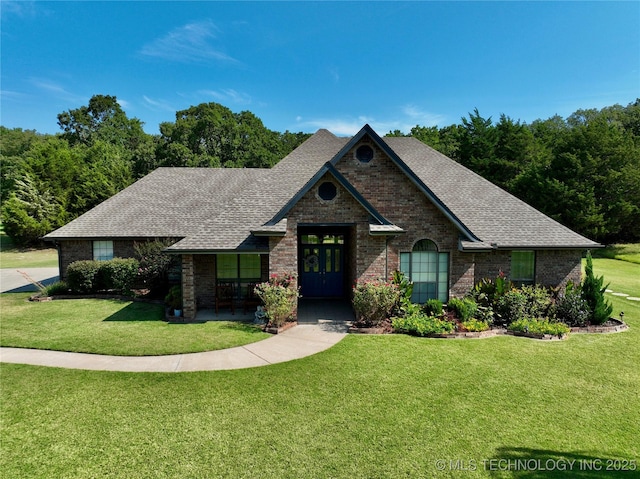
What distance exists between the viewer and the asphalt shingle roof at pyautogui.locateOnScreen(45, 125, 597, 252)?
1411 cm

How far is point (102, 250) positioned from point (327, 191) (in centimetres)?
1359

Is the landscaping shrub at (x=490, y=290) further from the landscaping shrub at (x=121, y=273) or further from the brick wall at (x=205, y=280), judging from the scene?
the landscaping shrub at (x=121, y=273)

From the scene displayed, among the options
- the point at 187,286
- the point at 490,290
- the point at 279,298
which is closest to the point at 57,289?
the point at 187,286

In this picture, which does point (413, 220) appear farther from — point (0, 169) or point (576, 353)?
point (0, 169)

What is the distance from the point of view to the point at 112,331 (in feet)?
38.1

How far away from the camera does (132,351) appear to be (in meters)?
9.80

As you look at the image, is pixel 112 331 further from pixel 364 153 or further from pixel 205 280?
pixel 364 153

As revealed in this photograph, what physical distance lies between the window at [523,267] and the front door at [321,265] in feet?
24.7

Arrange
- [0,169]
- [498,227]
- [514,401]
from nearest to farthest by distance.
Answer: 1. [514,401]
2. [498,227]
3. [0,169]

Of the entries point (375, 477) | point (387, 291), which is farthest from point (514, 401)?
point (387, 291)

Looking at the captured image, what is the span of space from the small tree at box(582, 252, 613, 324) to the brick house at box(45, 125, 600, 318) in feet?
5.69

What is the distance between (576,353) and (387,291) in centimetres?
578

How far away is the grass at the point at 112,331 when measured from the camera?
33.3ft

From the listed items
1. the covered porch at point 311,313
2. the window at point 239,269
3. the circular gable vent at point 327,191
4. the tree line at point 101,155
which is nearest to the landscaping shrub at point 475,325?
the covered porch at point 311,313
